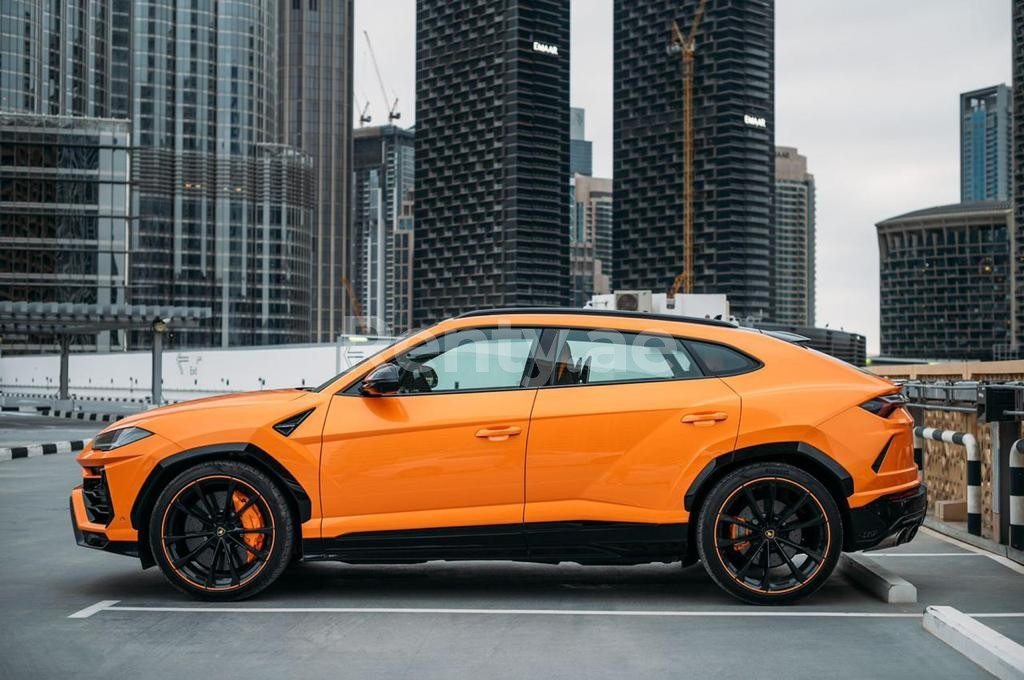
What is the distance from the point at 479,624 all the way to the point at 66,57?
14074 cm

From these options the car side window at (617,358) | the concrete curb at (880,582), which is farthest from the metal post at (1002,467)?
the car side window at (617,358)

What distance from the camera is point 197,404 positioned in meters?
6.54

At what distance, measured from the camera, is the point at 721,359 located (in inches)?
251

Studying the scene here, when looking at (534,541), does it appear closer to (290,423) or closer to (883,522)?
(290,423)

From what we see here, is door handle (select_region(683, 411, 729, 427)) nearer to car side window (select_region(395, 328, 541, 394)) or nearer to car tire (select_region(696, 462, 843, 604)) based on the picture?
car tire (select_region(696, 462, 843, 604))

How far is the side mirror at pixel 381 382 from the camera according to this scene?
6.12 metres

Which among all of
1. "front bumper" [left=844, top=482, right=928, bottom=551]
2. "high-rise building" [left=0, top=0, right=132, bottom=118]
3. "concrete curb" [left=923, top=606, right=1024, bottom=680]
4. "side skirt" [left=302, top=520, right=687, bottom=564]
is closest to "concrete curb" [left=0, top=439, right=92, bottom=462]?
"side skirt" [left=302, top=520, right=687, bottom=564]

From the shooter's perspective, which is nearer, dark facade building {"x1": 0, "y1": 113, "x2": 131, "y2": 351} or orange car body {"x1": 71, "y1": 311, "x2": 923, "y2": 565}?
orange car body {"x1": 71, "y1": 311, "x2": 923, "y2": 565}

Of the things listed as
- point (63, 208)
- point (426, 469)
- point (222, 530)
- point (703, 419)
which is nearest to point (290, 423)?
point (222, 530)

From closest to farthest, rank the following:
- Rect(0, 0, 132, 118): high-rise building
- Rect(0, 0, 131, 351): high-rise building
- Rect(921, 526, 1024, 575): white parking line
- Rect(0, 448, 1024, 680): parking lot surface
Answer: Rect(0, 448, 1024, 680): parking lot surface < Rect(921, 526, 1024, 575): white parking line < Rect(0, 0, 131, 351): high-rise building < Rect(0, 0, 132, 118): high-rise building

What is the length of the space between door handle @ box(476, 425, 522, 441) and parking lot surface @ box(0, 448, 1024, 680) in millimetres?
893

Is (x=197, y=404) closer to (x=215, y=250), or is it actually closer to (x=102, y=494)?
(x=102, y=494)

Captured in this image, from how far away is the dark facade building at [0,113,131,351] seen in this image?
105 meters

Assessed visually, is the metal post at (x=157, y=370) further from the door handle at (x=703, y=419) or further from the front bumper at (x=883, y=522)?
the front bumper at (x=883, y=522)
